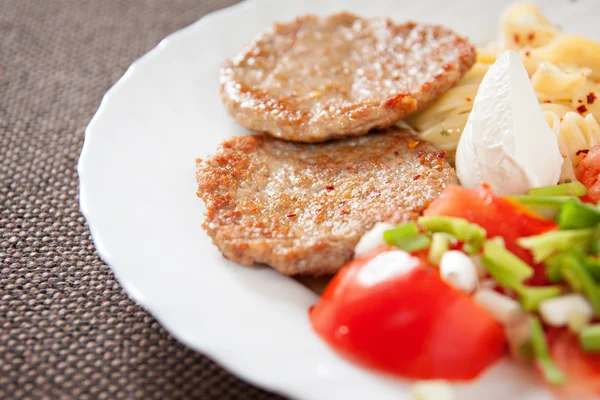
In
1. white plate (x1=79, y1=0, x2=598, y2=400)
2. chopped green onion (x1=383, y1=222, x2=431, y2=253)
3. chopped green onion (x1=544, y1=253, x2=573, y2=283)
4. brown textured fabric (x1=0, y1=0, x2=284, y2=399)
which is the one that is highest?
chopped green onion (x1=544, y1=253, x2=573, y2=283)

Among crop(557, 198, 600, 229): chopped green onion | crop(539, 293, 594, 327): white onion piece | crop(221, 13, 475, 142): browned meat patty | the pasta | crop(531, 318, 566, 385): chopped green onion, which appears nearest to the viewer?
crop(531, 318, 566, 385): chopped green onion

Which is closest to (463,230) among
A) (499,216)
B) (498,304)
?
(499,216)

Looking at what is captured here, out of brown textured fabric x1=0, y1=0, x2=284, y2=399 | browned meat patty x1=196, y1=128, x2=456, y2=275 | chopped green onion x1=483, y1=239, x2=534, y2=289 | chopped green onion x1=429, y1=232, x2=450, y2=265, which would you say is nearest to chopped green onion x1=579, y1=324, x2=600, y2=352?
chopped green onion x1=483, y1=239, x2=534, y2=289

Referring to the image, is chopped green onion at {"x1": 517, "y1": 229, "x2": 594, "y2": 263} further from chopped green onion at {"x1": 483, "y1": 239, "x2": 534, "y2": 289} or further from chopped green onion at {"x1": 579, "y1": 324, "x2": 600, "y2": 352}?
chopped green onion at {"x1": 579, "y1": 324, "x2": 600, "y2": 352}

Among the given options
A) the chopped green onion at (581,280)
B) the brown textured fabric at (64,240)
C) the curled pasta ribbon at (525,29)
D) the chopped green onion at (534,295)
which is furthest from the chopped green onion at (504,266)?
the curled pasta ribbon at (525,29)

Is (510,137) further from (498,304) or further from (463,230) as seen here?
(498,304)

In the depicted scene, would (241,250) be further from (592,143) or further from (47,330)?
(592,143)

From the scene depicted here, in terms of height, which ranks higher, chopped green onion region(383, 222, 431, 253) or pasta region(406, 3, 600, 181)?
pasta region(406, 3, 600, 181)
